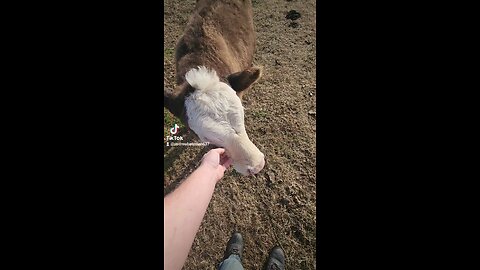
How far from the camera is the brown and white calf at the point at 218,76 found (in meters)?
1.62

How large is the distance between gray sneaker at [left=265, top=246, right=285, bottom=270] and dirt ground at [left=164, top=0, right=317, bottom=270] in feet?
0.09

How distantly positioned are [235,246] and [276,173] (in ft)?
1.29

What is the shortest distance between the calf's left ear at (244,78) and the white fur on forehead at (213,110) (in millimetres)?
33

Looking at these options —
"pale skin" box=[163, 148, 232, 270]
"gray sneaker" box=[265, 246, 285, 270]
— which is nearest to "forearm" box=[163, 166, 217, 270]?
"pale skin" box=[163, 148, 232, 270]

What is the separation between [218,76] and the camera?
1.72 metres

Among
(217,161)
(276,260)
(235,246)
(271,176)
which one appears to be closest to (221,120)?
(217,161)

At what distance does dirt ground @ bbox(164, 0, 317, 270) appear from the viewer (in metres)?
1.67

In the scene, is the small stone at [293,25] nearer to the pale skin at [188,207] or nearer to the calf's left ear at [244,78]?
the calf's left ear at [244,78]

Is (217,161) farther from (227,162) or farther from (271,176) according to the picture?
(271,176)

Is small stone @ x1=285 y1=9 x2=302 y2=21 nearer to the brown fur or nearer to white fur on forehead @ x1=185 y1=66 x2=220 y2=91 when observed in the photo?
the brown fur

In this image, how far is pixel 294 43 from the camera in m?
1.82

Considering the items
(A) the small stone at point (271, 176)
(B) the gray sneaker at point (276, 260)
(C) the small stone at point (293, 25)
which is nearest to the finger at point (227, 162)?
(A) the small stone at point (271, 176)

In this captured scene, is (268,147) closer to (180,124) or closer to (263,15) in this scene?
(180,124)

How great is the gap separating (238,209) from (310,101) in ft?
2.08
